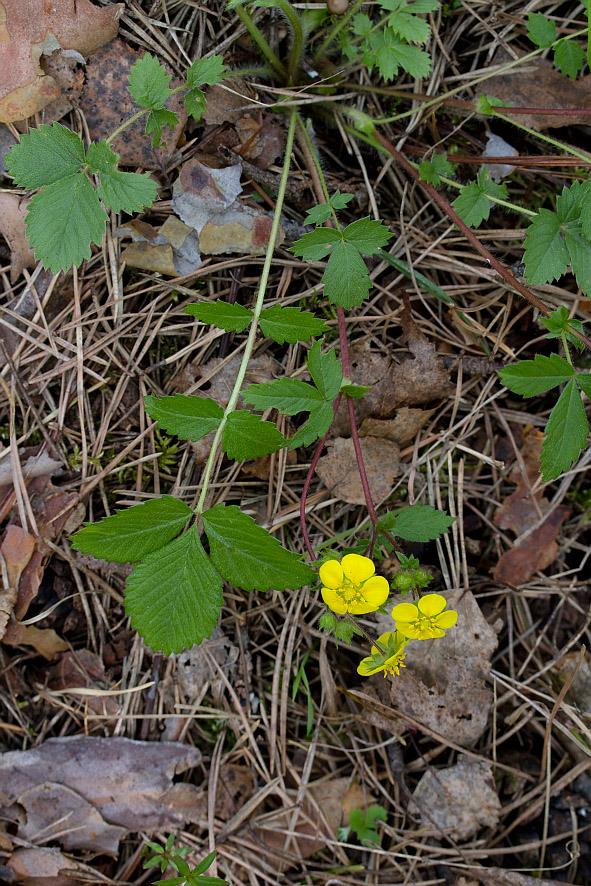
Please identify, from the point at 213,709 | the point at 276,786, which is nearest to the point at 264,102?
the point at 213,709

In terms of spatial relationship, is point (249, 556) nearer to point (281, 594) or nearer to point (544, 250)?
point (281, 594)

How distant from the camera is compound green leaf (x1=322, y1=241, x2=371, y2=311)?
2150mm

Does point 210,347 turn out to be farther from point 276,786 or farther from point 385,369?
point 276,786

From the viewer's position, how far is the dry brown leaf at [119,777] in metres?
2.56

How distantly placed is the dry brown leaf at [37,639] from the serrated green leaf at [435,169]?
8.04 ft

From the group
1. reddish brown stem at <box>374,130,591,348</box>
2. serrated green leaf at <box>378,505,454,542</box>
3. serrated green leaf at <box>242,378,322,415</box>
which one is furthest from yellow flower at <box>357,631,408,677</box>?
reddish brown stem at <box>374,130,591,348</box>

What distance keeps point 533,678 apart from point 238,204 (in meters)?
2.41

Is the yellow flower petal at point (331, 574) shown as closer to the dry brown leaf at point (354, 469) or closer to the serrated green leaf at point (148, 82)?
the dry brown leaf at point (354, 469)

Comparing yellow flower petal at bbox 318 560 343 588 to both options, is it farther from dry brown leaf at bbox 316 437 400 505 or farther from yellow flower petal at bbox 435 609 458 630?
dry brown leaf at bbox 316 437 400 505

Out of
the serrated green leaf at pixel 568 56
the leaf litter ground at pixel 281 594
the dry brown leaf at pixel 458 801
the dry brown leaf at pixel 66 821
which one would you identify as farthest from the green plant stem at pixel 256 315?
the dry brown leaf at pixel 458 801

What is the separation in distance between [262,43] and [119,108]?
626 mm

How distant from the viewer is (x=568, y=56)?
2.38 metres

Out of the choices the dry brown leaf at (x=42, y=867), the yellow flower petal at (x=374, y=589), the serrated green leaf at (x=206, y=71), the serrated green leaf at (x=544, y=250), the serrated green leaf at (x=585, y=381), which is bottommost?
the dry brown leaf at (x=42, y=867)

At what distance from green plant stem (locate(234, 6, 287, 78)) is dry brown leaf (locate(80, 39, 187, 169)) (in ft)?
1.19
